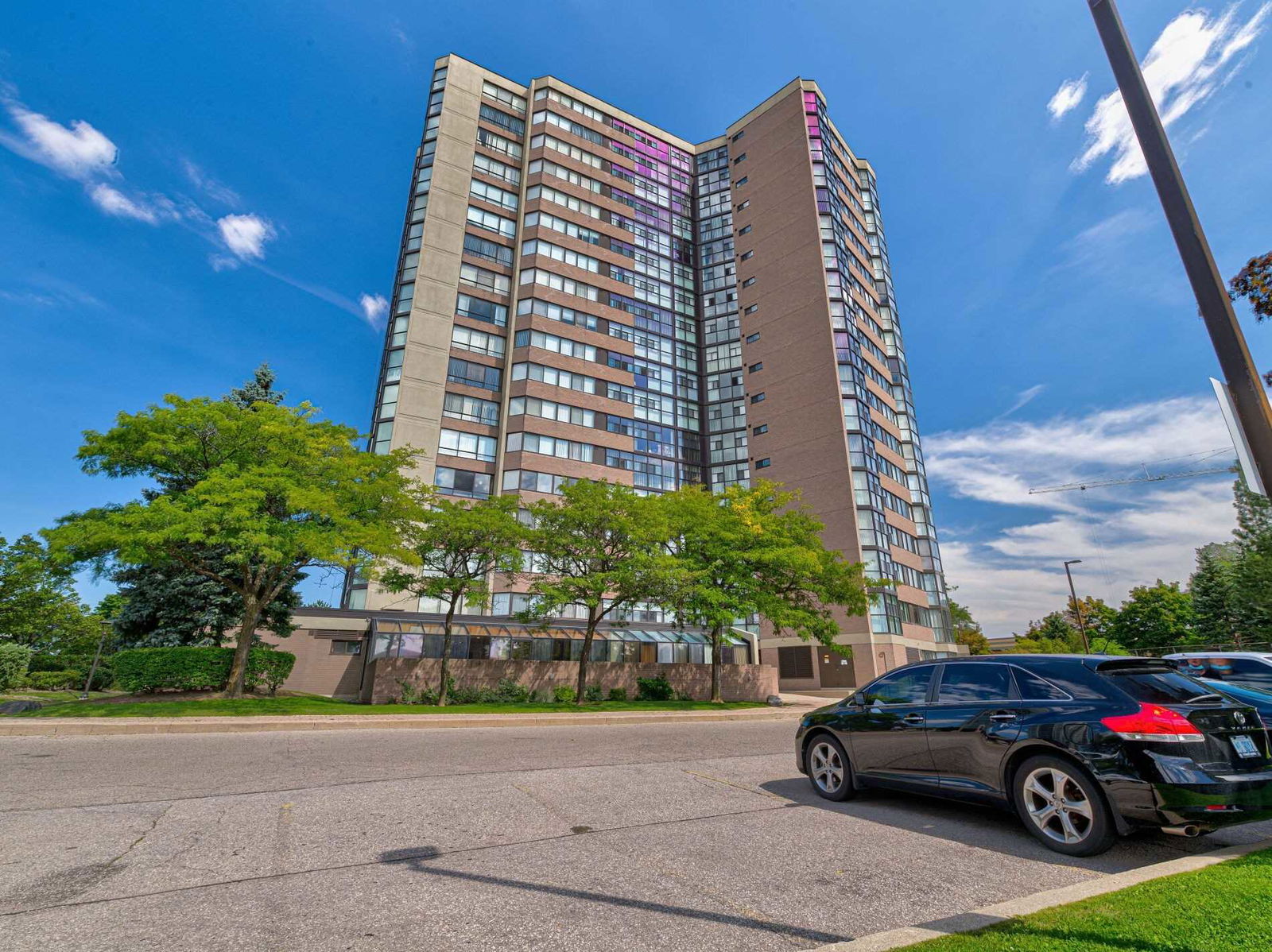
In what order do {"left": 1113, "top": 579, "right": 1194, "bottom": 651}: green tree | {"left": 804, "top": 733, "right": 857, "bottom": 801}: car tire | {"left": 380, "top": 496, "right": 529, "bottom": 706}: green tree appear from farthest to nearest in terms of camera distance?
{"left": 1113, "top": 579, "right": 1194, "bottom": 651}: green tree, {"left": 380, "top": 496, "right": 529, "bottom": 706}: green tree, {"left": 804, "top": 733, "right": 857, "bottom": 801}: car tire

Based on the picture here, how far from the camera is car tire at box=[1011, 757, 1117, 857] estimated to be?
4.68 metres

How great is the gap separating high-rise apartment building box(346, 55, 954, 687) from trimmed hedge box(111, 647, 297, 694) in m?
11.7

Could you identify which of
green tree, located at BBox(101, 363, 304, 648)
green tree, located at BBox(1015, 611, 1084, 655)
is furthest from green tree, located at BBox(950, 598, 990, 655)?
green tree, located at BBox(101, 363, 304, 648)

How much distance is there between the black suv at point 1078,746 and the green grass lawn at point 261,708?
49.5 feet

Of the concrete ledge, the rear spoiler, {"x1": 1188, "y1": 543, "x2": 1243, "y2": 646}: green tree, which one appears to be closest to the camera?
the rear spoiler

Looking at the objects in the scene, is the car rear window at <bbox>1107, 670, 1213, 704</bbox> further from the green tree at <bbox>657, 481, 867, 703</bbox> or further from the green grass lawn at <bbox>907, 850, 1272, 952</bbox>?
the green tree at <bbox>657, 481, 867, 703</bbox>

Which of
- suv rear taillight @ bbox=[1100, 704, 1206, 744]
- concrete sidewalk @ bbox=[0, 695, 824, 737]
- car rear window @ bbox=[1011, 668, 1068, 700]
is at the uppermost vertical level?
car rear window @ bbox=[1011, 668, 1068, 700]

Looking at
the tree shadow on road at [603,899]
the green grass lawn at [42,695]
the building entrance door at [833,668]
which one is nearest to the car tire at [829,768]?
the tree shadow on road at [603,899]

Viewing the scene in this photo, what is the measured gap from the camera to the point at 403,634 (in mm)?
26562

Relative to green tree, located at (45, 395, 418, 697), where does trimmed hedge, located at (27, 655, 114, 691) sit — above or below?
below

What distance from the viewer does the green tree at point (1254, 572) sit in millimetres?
38281

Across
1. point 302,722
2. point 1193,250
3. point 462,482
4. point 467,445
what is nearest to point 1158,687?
point 1193,250

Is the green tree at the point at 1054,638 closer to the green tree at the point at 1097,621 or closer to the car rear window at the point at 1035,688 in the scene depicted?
the green tree at the point at 1097,621

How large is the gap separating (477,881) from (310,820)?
8.58 feet
